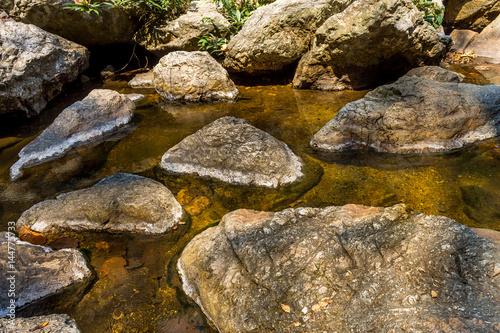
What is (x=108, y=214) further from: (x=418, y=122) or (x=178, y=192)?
(x=418, y=122)

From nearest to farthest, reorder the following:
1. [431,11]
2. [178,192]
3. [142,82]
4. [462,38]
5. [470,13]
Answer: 1. [178,192]
2. [142,82]
3. [431,11]
4. [470,13]
5. [462,38]

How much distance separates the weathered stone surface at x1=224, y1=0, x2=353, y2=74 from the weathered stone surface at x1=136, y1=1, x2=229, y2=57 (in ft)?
4.20

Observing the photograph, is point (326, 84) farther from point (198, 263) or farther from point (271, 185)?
point (198, 263)

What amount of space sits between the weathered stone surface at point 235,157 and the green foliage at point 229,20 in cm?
437

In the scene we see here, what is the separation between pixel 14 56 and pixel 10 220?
12.9 feet

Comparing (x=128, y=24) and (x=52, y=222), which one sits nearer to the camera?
(x=52, y=222)

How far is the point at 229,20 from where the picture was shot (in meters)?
8.16

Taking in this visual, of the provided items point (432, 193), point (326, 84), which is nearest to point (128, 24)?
point (326, 84)

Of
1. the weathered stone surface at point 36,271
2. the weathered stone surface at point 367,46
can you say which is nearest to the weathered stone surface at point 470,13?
the weathered stone surface at point 367,46

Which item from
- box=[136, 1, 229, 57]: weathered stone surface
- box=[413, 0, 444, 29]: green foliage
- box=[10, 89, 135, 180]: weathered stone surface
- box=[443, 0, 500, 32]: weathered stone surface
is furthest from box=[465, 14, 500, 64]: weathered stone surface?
box=[10, 89, 135, 180]: weathered stone surface

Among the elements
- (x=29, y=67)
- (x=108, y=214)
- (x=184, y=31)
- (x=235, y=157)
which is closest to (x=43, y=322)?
(x=108, y=214)

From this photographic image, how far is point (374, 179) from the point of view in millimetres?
3488

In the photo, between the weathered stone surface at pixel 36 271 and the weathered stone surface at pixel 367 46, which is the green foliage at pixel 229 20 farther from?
the weathered stone surface at pixel 36 271

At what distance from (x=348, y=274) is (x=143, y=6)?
8514 millimetres
